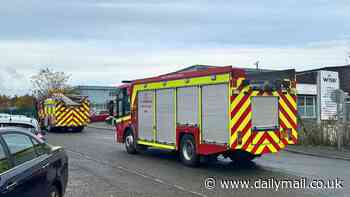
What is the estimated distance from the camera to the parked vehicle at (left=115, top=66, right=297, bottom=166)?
37.1 feet

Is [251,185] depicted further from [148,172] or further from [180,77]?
[180,77]

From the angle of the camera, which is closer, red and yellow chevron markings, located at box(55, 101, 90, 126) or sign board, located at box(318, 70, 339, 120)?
sign board, located at box(318, 70, 339, 120)

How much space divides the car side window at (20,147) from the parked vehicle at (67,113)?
85.3 feet

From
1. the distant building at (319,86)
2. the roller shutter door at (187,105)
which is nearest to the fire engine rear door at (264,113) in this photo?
the roller shutter door at (187,105)

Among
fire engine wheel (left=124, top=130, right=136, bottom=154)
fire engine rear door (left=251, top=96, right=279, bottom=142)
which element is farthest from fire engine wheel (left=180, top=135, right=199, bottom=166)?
fire engine wheel (left=124, top=130, right=136, bottom=154)

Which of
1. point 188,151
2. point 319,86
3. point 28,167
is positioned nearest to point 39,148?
point 28,167

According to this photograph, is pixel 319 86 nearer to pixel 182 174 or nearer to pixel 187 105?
pixel 187 105

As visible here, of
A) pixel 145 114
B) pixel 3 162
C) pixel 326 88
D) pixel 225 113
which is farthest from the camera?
pixel 326 88

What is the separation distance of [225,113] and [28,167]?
661cm

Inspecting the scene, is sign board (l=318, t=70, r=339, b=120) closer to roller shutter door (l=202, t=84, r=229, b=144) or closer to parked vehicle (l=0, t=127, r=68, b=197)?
roller shutter door (l=202, t=84, r=229, b=144)

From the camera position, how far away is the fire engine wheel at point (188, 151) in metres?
12.5

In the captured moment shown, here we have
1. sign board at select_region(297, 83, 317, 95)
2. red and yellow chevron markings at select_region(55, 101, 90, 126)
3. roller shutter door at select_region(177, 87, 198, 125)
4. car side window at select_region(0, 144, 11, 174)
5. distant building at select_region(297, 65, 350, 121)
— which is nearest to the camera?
car side window at select_region(0, 144, 11, 174)

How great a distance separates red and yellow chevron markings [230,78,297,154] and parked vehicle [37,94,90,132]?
869 inches

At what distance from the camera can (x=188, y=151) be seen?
1283 centimetres
